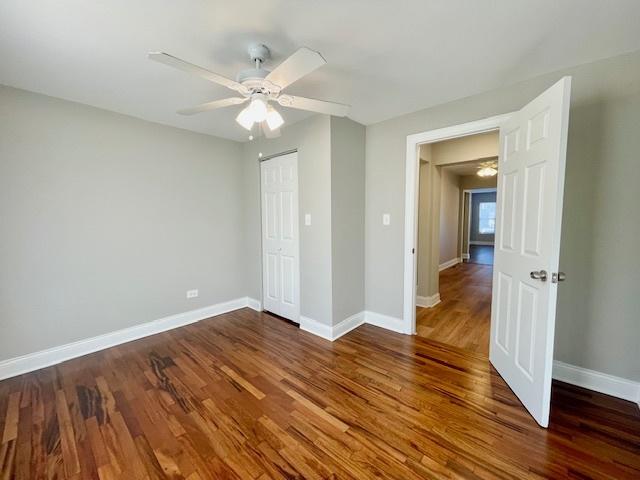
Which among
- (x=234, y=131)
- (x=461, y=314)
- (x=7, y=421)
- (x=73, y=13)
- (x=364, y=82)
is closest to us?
(x=73, y=13)

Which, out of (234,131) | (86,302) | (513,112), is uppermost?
(234,131)

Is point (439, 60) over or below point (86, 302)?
A: over

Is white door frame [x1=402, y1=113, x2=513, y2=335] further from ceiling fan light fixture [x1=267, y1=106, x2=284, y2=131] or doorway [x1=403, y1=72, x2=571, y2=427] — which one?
ceiling fan light fixture [x1=267, y1=106, x2=284, y2=131]

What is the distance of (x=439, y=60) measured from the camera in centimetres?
180

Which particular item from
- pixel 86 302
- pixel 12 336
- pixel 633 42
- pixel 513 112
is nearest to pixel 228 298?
pixel 86 302

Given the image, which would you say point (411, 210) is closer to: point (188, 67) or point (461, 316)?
point (461, 316)

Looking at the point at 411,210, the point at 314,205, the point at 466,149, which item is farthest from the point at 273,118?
the point at 466,149

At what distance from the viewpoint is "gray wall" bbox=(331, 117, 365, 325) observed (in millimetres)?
2740

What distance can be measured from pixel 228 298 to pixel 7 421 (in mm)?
2112

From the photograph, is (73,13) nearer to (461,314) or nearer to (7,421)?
(7,421)

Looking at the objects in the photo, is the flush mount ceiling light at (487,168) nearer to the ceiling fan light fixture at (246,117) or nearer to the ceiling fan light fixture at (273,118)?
the ceiling fan light fixture at (273,118)

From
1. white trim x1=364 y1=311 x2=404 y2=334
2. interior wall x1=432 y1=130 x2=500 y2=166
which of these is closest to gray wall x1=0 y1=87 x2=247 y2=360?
white trim x1=364 y1=311 x2=404 y2=334

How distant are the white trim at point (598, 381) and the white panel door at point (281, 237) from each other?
244 centimetres

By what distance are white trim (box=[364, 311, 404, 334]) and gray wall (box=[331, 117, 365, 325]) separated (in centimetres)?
15
